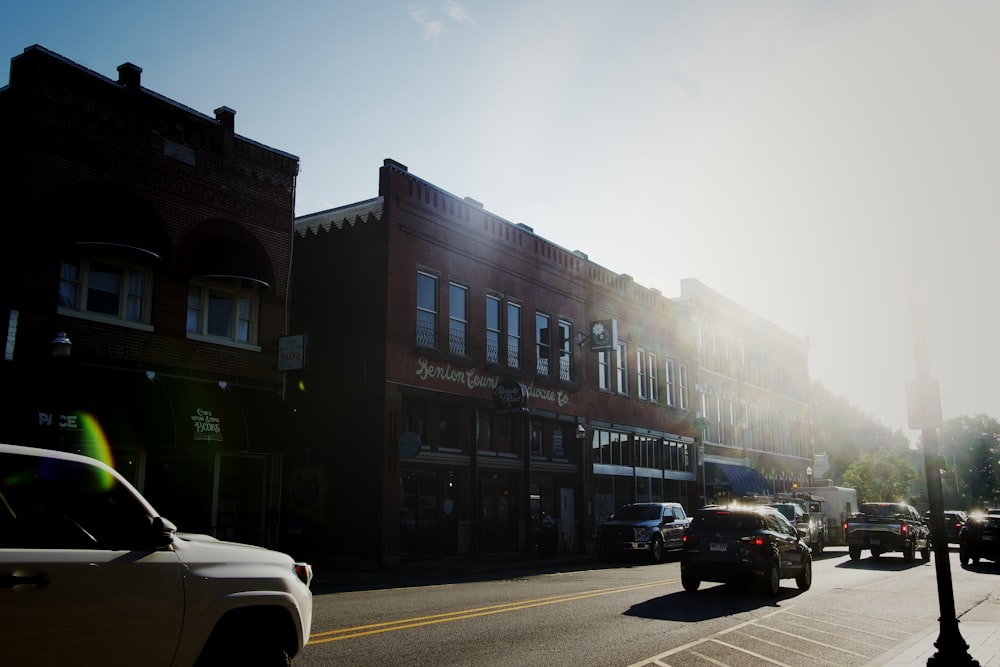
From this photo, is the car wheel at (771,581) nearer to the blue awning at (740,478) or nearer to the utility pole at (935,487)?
the utility pole at (935,487)

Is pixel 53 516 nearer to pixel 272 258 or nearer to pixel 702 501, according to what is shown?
pixel 272 258

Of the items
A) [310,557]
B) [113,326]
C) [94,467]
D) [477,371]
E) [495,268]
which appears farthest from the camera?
[495,268]

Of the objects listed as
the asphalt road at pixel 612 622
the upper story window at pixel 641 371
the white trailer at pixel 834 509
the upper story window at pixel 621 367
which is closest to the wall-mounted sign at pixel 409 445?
the asphalt road at pixel 612 622

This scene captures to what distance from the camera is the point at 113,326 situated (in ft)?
58.3

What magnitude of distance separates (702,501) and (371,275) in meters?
25.3

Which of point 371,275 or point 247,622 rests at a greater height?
point 371,275

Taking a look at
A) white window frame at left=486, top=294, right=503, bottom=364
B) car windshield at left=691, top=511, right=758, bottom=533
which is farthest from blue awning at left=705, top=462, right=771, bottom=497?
car windshield at left=691, top=511, right=758, bottom=533

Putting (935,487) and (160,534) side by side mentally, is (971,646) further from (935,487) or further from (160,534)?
(160,534)

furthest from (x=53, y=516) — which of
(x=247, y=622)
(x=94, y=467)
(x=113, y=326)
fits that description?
(x=113, y=326)

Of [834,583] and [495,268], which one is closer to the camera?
[834,583]

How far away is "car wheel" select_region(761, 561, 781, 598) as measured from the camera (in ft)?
51.0

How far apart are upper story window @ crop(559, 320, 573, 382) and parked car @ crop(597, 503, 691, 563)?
269 inches

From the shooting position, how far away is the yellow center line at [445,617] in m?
10.1

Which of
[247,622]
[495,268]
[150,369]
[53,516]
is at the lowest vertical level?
[247,622]
